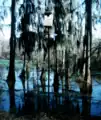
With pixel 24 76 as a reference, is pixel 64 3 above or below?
above

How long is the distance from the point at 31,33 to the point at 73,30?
2.66 metres

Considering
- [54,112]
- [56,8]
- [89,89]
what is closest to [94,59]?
[54,112]

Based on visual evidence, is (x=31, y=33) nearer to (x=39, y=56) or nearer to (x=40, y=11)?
(x=40, y=11)

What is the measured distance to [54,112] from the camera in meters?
8.01

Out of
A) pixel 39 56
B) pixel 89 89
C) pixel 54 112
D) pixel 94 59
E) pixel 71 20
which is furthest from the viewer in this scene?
pixel 39 56

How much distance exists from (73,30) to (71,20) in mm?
1289

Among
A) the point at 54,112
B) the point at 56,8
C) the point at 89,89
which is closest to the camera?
the point at 54,112

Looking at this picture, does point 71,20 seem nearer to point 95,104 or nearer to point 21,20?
point 21,20

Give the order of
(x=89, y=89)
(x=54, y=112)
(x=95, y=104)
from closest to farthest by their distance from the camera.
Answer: (x=54, y=112) < (x=95, y=104) < (x=89, y=89)

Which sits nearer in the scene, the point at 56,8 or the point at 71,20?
the point at 56,8

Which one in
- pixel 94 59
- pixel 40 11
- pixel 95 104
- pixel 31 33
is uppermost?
pixel 40 11

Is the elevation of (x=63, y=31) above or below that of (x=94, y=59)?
above

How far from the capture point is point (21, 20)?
22203mm

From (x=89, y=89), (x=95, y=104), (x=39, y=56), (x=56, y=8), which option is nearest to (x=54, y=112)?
(x=95, y=104)
